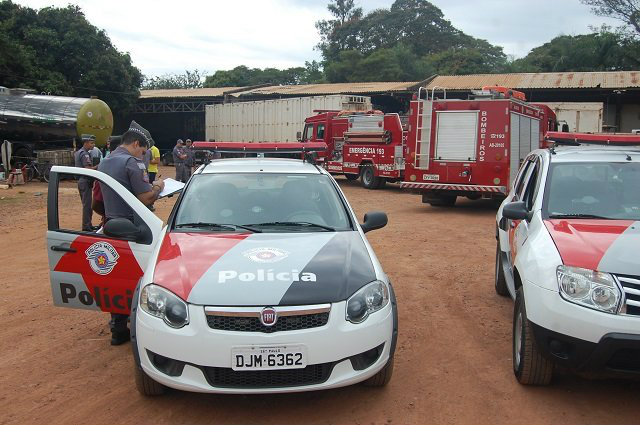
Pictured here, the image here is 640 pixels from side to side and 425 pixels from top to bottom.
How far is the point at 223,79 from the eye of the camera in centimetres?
5722

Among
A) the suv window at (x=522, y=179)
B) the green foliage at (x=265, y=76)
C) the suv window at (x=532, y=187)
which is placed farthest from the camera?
the green foliage at (x=265, y=76)

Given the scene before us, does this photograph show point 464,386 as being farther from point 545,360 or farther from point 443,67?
point 443,67

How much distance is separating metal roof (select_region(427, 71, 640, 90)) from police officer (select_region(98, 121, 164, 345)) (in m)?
23.3

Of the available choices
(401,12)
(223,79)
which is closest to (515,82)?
(223,79)

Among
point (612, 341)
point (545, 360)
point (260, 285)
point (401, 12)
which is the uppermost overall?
point (401, 12)

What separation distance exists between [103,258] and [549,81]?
2712 cm

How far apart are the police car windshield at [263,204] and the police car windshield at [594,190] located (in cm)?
169

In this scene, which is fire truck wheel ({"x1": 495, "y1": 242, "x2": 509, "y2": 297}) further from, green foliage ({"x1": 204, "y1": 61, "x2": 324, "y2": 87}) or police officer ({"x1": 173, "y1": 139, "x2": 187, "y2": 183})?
green foliage ({"x1": 204, "y1": 61, "x2": 324, "y2": 87})

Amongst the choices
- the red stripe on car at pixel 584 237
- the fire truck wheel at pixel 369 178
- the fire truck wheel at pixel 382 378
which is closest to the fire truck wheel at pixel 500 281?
the red stripe on car at pixel 584 237

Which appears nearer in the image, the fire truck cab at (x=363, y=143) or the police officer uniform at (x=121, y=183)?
the police officer uniform at (x=121, y=183)

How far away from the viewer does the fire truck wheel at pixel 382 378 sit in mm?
3771

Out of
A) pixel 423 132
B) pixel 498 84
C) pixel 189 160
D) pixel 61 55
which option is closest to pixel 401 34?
pixel 498 84

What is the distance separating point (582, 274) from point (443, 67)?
50.7m

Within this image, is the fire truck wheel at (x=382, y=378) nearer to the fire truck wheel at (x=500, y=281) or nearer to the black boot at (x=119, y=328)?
the black boot at (x=119, y=328)
